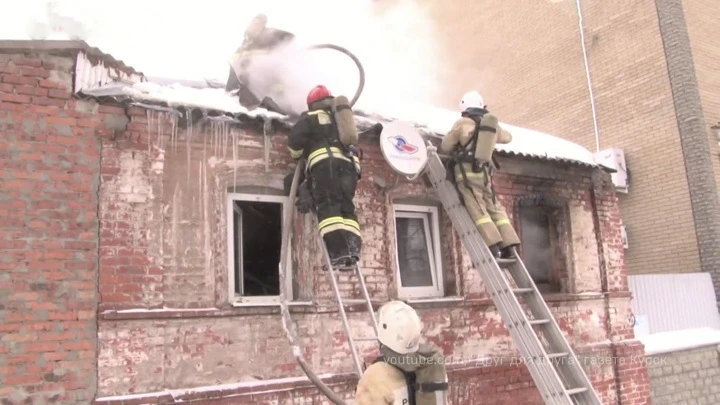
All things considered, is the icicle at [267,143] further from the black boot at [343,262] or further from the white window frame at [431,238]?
the white window frame at [431,238]

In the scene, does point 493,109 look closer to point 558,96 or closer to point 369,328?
point 558,96

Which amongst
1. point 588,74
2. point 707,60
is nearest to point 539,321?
point 707,60

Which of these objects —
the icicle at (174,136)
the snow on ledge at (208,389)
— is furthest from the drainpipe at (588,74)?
the icicle at (174,136)

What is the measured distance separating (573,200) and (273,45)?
4384 millimetres

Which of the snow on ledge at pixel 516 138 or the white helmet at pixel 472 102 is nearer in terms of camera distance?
the white helmet at pixel 472 102

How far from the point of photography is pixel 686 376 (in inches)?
356

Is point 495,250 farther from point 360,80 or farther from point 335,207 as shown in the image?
point 360,80

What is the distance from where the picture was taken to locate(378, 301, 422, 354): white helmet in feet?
10.6

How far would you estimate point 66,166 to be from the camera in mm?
4723

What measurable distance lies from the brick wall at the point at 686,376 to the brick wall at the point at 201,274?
135 inches

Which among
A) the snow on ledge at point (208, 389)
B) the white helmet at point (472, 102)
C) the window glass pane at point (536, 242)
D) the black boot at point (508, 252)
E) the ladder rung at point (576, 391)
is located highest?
the white helmet at point (472, 102)

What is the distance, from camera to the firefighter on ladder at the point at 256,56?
6.09 m

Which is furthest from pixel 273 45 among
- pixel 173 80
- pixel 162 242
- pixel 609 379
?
pixel 609 379

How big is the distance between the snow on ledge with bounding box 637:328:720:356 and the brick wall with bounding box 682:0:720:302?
1402mm
